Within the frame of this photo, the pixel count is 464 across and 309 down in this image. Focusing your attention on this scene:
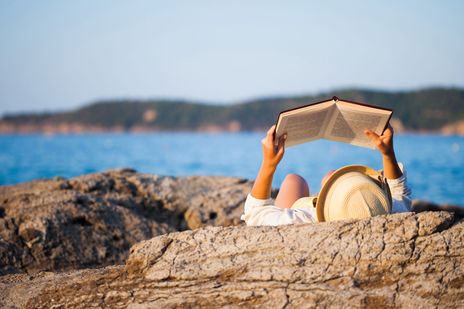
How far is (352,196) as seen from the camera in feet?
14.1

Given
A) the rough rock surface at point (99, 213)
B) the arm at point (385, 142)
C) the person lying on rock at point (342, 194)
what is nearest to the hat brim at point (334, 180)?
the person lying on rock at point (342, 194)

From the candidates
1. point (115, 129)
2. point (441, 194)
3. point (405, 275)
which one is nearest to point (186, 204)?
point (405, 275)

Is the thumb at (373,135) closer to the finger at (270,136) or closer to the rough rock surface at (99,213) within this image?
the finger at (270,136)

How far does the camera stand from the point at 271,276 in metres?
4.03

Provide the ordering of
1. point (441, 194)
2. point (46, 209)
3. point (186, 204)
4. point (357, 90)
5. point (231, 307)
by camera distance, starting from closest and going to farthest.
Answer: point (231, 307), point (46, 209), point (186, 204), point (441, 194), point (357, 90)

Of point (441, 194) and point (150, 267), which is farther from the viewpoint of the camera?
point (441, 194)

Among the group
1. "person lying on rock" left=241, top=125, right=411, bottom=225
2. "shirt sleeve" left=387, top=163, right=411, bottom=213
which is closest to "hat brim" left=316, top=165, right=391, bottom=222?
"person lying on rock" left=241, top=125, right=411, bottom=225

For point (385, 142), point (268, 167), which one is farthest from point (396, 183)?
point (268, 167)

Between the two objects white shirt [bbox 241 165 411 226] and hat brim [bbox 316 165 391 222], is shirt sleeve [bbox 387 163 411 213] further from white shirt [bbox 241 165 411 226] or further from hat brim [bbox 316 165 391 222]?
hat brim [bbox 316 165 391 222]

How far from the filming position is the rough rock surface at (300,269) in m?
3.90

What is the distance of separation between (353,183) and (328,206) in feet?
0.85

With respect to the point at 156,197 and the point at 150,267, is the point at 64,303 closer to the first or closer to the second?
the point at 150,267

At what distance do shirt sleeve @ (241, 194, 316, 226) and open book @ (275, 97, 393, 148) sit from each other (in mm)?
435

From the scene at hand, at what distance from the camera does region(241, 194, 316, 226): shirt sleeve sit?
449 cm
